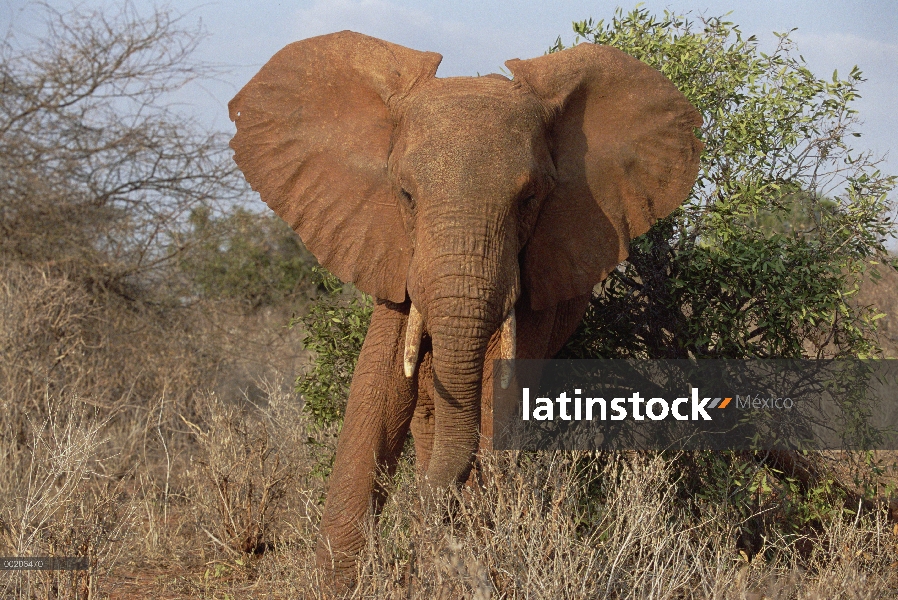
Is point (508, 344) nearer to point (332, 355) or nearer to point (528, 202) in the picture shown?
point (528, 202)

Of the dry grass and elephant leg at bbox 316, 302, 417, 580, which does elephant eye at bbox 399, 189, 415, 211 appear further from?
the dry grass

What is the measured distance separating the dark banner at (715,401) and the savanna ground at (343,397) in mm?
113

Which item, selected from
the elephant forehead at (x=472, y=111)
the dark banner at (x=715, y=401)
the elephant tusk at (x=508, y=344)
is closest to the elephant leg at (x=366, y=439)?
the elephant tusk at (x=508, y=344)

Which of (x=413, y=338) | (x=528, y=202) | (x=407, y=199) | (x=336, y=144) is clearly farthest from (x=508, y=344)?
(x=336, y=144)

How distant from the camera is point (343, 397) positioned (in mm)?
6273

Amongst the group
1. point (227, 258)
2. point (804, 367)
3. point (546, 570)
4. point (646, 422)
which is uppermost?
point (227, 258)

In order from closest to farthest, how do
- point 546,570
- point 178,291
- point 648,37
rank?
point 546,570, point 648,37, point 178,291

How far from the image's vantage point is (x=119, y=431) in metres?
8.16

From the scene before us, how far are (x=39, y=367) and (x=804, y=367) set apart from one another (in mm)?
5372

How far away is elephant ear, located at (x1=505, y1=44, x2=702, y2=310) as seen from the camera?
478 cm

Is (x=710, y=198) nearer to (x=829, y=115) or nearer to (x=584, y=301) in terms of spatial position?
(x=829, y=115)

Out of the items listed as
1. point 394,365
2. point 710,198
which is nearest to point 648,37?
point 710,198

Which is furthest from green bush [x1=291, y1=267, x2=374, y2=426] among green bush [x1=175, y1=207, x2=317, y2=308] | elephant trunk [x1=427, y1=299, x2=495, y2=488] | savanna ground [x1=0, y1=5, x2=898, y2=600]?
green bush [x1=175, y1=207, x2=317, y2=308]

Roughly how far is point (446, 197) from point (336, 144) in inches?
38.5
